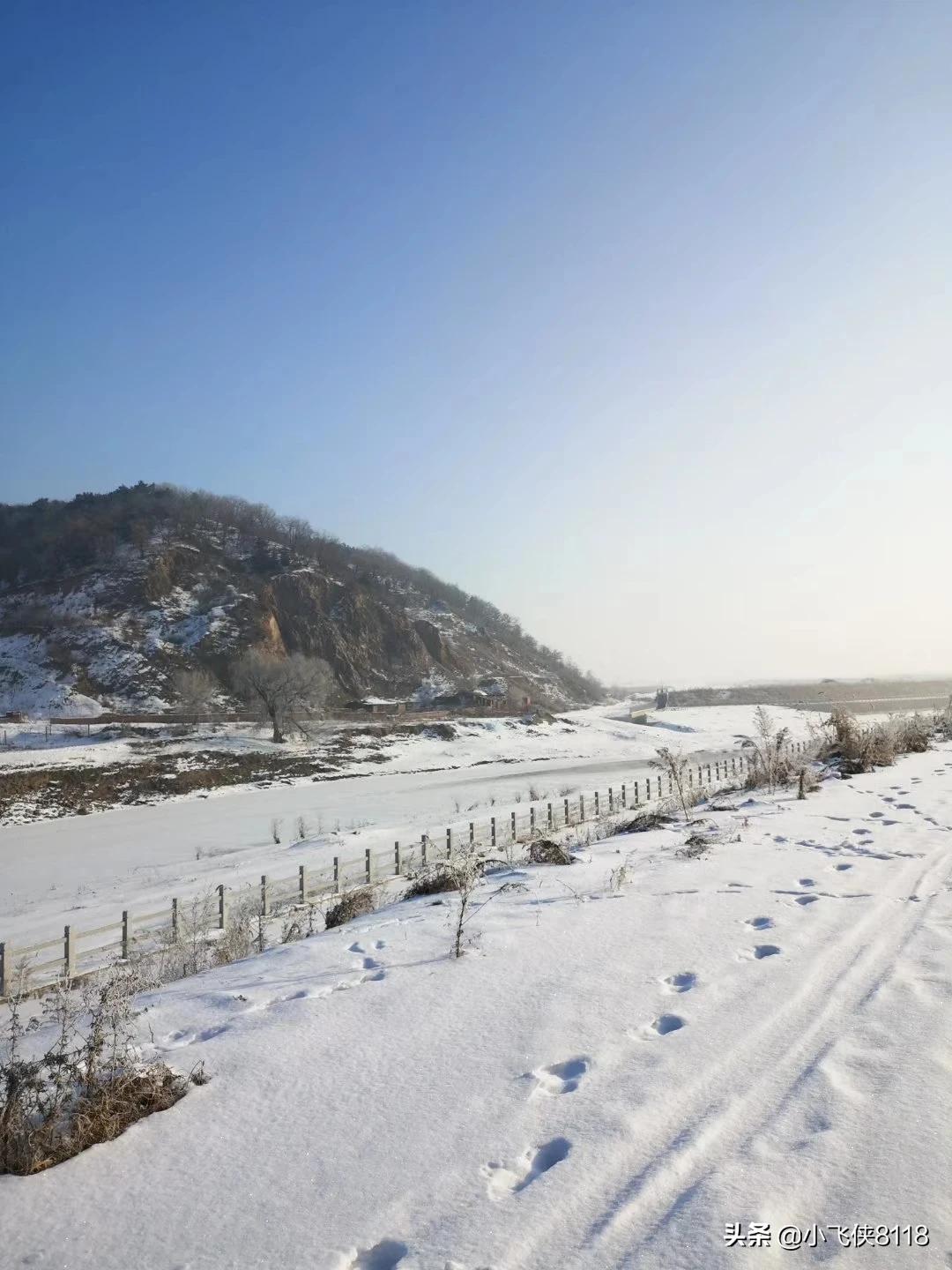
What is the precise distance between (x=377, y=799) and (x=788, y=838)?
2741 cm

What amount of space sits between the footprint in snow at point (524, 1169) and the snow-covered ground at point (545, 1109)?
0.01 metres

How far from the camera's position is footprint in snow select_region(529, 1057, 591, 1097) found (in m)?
4.02

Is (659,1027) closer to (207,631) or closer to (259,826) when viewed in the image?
(259,826)

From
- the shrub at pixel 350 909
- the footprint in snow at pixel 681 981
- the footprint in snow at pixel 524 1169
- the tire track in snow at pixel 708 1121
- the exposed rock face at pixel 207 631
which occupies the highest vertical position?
the exposed rock face at pixel 207 631

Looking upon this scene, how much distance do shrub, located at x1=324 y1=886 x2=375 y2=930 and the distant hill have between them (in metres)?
68.8

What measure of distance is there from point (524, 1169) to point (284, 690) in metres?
54.8

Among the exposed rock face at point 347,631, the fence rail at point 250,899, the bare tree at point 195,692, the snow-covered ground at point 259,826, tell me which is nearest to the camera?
the fence rail at point 250,899

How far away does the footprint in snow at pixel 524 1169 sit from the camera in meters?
3.22

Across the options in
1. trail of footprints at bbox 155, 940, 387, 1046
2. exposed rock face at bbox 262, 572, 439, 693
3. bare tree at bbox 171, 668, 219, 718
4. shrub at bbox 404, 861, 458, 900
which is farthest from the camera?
exposed rock face at bbox 262, 572, 439, 693

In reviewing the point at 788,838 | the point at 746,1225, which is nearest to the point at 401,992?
the point at 746,1225

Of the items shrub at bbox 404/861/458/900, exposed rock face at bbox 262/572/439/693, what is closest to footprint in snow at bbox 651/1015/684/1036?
shrub at bbox 404/861/458/900

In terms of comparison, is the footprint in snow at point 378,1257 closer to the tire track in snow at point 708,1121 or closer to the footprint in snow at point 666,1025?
the tire track in snow at point 708,1121

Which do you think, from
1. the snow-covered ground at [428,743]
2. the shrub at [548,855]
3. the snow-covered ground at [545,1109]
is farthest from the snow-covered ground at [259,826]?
the snow-covered ground at [545,1109]

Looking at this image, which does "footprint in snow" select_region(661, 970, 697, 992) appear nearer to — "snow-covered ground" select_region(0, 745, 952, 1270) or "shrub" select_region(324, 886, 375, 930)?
"snow-covered ground" select_region(0, 745, 952, 1270)
